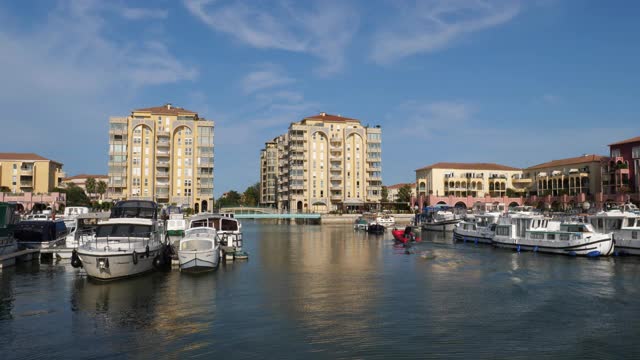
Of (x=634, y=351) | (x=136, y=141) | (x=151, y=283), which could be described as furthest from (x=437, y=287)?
(x=136, y=141)

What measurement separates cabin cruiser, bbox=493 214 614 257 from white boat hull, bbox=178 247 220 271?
30853 millimetres

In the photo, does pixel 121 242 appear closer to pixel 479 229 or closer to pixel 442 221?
pixel 479 229

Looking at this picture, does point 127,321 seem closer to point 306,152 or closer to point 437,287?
point 437,287

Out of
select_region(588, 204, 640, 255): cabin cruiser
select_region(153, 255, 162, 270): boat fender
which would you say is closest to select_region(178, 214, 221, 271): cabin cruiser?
select_region(153, 255, 162, 270): boat fender

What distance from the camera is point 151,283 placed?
30.1 m

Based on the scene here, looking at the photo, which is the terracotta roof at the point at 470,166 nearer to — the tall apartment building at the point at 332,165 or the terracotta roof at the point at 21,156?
the tall apartment building at the point at 332,165

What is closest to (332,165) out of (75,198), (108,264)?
(75,198)

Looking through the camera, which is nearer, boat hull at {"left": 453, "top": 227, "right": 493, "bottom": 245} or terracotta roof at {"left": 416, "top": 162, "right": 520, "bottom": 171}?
boat hull at {"left": 453, "top": 227, "right": 493, "bottom": 245}

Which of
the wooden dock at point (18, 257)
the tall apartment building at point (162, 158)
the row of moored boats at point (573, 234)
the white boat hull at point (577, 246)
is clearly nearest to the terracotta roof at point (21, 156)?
the tall apartment building at point (162, 158)

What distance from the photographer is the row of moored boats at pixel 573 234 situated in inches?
1720

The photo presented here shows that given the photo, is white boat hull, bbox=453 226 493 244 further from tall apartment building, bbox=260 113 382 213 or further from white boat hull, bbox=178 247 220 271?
tall apartment building, bbox=260 113 382 213

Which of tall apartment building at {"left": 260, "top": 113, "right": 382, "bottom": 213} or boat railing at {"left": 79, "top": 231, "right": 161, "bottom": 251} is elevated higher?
tall apartment building at {"left": 260, "top": 113, "right": 382, "bottom": 213}

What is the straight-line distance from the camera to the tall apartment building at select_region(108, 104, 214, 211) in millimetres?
121250

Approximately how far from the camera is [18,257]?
128ft
